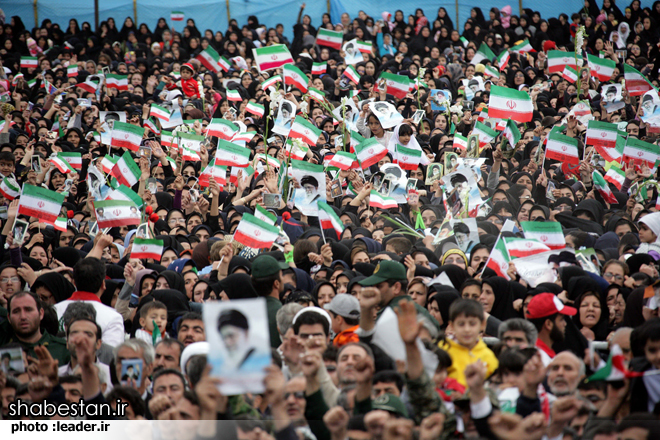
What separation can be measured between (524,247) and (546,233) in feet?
1.37

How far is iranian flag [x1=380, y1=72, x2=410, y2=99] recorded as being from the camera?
13.7 metres

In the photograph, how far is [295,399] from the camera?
10.8ft

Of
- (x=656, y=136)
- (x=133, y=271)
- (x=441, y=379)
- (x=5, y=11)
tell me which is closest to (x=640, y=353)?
(x=441, y=379)

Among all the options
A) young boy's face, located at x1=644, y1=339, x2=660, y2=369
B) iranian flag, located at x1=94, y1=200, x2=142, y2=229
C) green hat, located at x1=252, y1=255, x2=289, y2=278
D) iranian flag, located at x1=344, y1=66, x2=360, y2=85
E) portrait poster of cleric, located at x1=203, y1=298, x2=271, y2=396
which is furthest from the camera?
iranian flag, located at x1=344, y1=66, x2=360, y2=85

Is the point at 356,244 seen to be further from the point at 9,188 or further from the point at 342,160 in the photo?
the point at 9,188

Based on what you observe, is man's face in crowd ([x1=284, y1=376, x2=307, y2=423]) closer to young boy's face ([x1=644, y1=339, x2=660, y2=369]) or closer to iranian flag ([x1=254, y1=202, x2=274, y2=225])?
young boy's face ([x1=644, y1=339, x2=660, y2=369])

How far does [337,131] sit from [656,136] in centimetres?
544

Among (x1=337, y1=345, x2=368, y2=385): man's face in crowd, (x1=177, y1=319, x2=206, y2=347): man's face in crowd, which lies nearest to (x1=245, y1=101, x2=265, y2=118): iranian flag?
(x1=177, y1=319, x2=206, y2=347): man's face in crowd

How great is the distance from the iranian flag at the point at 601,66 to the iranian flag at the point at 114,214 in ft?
30.8

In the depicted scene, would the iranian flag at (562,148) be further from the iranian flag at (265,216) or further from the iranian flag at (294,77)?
the iranian flag at (294,77)

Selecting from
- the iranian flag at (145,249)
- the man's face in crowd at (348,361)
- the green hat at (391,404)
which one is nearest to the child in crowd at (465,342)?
the man's face in crowd at (348,361)

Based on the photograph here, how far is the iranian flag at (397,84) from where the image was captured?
13680 millimetres

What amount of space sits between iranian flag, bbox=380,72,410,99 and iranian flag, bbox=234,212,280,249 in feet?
24.4

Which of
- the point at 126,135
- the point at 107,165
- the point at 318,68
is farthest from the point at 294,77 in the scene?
the point at 107,165
